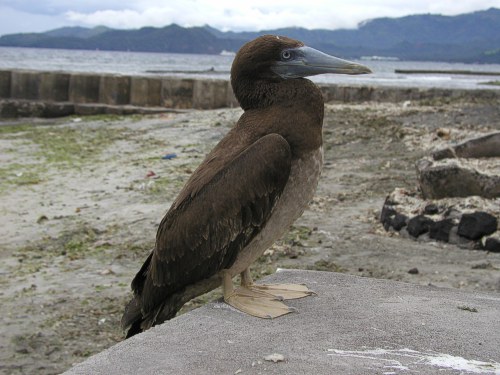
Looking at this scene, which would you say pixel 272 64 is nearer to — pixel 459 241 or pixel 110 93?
pixel 459 241

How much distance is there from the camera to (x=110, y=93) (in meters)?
19.4

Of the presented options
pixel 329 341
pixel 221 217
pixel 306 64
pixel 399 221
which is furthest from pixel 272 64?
pixel 399 221

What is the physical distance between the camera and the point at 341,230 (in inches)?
289

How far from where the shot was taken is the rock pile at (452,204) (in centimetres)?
655

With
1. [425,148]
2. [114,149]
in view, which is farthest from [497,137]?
[114,149]

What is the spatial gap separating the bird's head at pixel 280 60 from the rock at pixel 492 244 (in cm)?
367

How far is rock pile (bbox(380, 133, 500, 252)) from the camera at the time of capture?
655cm

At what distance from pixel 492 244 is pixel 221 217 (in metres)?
3.89

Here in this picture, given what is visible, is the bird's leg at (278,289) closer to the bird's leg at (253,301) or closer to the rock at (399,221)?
the bird's leg at (253,301)

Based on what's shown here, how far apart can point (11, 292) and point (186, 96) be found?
13.1 meters

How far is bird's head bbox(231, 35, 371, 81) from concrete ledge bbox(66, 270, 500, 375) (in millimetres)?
1134

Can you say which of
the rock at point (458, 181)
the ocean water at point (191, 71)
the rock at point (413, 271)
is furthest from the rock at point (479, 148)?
the ocean water at point (191, 71)

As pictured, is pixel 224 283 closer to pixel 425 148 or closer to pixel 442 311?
pixel 442 311

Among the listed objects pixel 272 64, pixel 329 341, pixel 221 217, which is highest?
pixel 272 64
